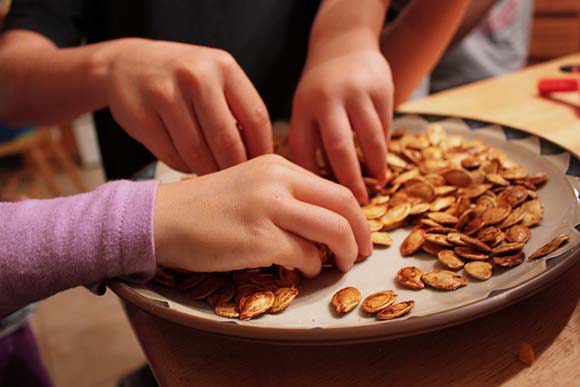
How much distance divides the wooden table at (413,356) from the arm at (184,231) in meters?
0.06

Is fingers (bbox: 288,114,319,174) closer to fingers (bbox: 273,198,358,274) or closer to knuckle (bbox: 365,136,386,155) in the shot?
knuckle (bbox: 365,136,386,155)

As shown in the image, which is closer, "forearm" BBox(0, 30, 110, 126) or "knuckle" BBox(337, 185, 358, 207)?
"knuckle" BBox(337, 185, 358, 207)

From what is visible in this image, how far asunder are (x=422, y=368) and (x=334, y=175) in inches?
9.2

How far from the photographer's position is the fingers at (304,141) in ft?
1.78

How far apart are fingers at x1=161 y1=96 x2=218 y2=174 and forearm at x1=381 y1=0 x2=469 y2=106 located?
1.16 feet

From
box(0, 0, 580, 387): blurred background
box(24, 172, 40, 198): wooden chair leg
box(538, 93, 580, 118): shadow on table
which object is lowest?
box(24, 172, 40, 198): wooden chair leg

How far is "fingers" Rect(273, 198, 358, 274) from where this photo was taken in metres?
0.38

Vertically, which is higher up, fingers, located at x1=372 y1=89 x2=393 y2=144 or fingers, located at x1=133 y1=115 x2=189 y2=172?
fingers, located at x1=372 y1=89 x2=393 y2=144

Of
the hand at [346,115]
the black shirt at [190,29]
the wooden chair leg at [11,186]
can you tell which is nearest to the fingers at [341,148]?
the hand at [346,115]

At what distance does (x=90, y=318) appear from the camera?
1.62 metres

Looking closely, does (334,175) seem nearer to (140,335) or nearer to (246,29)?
(140,335)

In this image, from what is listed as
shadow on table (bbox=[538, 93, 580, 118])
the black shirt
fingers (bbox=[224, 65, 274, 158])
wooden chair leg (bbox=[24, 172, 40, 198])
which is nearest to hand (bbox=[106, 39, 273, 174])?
fingers (bbox=[224, 65, 274, 158])

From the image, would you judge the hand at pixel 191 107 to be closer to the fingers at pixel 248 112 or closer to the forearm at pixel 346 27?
the fingers at pixel 248 112

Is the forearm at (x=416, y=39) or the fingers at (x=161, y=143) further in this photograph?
the forearm at (x=416, y=39)
